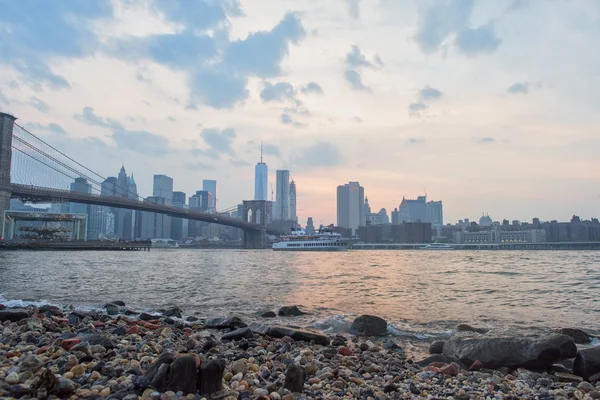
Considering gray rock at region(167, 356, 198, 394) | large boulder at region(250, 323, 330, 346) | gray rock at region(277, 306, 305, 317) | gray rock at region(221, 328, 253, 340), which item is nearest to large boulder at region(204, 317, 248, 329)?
large boulder at region(250, 323, 330, 346)

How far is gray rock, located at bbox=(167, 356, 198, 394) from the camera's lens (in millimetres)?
3486

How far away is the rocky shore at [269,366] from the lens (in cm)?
354

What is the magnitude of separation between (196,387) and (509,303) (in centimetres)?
1082

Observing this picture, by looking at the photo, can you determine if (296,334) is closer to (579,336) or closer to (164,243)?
(579,336)

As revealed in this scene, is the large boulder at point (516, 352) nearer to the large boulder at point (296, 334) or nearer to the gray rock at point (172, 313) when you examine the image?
the large boulder at point (296, 334)

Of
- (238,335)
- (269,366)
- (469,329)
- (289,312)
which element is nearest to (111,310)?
(289,312)

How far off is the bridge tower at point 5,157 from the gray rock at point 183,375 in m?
59.1

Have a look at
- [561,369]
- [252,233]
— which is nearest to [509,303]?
[561,369]

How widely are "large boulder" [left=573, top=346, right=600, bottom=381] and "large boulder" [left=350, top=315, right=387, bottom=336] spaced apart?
10.4 ft

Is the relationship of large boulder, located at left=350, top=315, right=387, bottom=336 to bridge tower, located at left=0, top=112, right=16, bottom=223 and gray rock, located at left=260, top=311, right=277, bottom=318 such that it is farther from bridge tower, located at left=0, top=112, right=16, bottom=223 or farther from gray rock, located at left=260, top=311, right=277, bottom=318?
bridge tower, located at left=0, top=112, right=16, bottom=223

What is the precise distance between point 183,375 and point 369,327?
16.3 feet

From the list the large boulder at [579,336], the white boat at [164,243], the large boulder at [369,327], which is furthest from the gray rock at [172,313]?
the white boat at [164,243]

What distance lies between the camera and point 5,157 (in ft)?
172

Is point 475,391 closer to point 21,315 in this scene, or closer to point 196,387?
point 196,387
